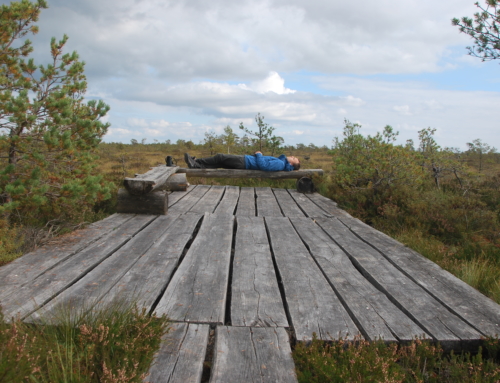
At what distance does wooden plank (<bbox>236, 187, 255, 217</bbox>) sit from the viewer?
5.52 metres

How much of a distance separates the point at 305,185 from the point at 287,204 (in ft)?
5.63

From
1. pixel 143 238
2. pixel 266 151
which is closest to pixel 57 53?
pixel 143 238

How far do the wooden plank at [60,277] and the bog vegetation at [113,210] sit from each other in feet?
1.25

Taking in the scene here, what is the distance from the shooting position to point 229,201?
257 inches

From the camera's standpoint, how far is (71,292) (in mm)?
2500

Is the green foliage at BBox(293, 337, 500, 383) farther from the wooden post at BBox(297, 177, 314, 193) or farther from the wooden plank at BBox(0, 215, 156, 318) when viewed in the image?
the wooden post at BBox(297, 177, 314, 193)

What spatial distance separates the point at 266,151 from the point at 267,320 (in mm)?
9215

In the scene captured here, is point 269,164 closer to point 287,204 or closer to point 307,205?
point 287,204

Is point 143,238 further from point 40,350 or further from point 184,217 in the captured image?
point 40,350

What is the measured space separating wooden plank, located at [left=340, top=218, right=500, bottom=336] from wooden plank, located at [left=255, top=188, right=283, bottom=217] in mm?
1807

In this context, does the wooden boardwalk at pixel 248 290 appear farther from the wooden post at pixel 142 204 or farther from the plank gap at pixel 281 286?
the wooden post at pixel 142 204

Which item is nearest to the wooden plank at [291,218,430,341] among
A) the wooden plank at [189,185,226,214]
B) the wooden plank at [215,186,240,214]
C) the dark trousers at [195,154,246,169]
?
the wooden plank at [215,186,240,214]

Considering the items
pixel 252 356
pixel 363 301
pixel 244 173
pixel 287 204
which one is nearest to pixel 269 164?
pixel 244 173

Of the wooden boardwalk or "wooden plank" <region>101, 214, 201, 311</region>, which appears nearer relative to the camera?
the wooden boardwalk
